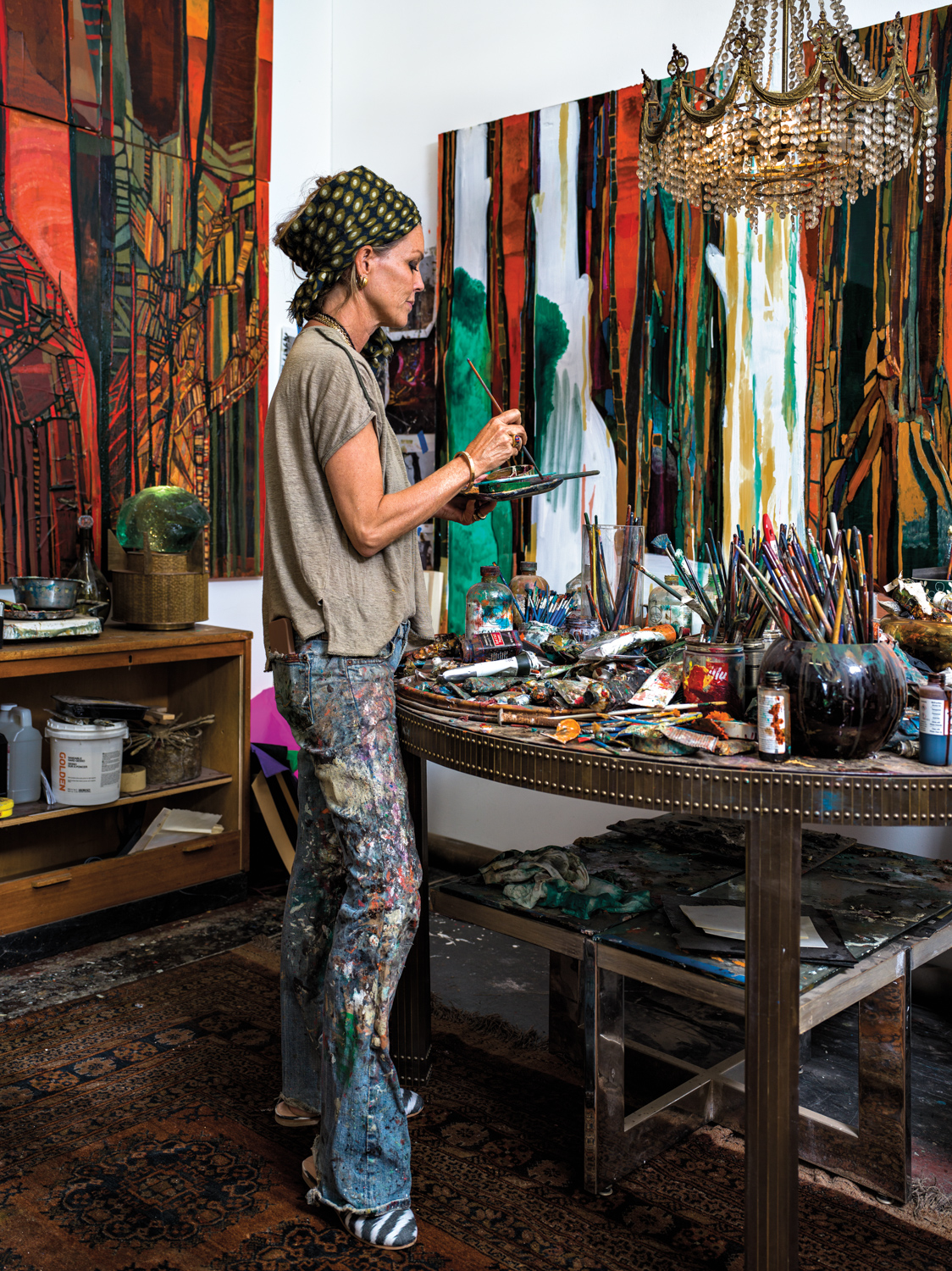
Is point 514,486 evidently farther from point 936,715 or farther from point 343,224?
point 936,715

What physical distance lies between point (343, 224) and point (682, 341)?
5.28ft

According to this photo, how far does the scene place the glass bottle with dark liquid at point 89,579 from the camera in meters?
3.32

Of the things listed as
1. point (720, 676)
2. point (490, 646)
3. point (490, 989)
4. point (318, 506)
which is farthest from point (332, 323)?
point (490, 989)

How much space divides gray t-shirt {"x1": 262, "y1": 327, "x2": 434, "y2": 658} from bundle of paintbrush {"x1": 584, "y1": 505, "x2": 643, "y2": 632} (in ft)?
2.14

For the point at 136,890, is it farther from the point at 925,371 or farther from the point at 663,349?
the point at 925,371

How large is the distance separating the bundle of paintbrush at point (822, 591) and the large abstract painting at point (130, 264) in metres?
2.50

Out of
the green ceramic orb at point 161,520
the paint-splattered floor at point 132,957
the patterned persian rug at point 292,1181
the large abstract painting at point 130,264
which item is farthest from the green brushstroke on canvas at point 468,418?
the patterned persian rug at point 292,1181

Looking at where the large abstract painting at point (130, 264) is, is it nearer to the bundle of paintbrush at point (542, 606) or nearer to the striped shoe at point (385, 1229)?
the bundle of paintbrush at point (542, 606)

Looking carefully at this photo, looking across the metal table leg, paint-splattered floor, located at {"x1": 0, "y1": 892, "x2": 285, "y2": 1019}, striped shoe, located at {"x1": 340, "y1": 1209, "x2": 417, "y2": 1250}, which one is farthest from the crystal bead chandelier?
paint-splattered floor, located at {"x1": 0, "y1": 892, "x2": 285, "y2": 1019}

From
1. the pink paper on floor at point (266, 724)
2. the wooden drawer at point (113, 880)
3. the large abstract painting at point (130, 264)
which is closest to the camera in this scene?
the wooden drawer at point (113, 880)

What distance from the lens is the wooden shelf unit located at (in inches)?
120

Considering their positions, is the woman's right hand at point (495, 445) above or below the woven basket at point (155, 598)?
above

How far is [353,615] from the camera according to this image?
1.84m

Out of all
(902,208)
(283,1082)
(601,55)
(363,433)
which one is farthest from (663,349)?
(283,1082)
